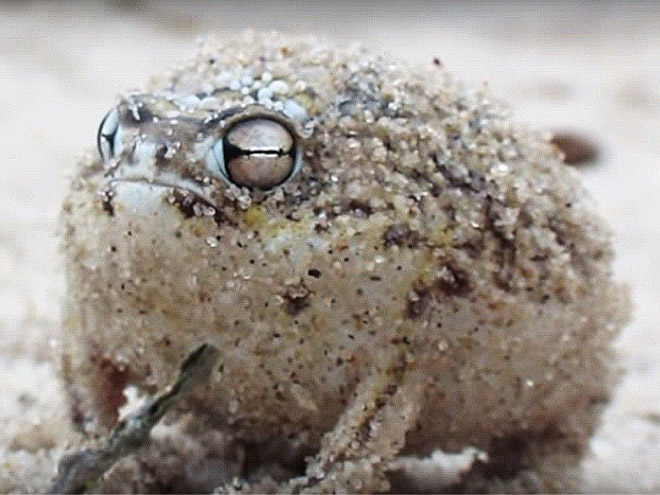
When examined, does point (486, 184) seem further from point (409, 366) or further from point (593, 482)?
point (593, 482)

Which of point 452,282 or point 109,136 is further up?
point 109,136

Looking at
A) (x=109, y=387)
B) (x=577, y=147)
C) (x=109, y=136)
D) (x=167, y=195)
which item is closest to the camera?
(x=167, y=195)

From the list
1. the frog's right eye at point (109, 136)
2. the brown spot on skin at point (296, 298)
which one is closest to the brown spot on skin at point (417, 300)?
the brown spot on skin at point (296, 298)

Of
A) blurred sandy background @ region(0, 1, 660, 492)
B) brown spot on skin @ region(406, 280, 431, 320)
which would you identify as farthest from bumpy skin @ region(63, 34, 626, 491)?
blurred sandy background @ region(0, 1, 660, 492)

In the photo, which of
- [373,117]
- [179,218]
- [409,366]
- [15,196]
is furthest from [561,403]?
[15,196]

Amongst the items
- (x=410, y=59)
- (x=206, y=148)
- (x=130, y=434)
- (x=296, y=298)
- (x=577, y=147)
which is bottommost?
(x=130, y=434)

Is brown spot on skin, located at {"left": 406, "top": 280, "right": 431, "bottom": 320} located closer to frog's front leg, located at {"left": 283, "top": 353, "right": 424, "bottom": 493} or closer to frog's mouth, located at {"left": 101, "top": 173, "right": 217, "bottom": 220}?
frog's front leg, located at {"left": 283, "top": 353, "right": 424, "bottom": 493}

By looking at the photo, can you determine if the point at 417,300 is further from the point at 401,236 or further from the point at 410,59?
the point at 410,59

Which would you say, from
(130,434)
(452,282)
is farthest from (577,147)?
(130,434)

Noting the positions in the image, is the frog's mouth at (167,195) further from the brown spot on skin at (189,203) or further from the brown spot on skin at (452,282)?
the brown spot on skin at (452,282)
